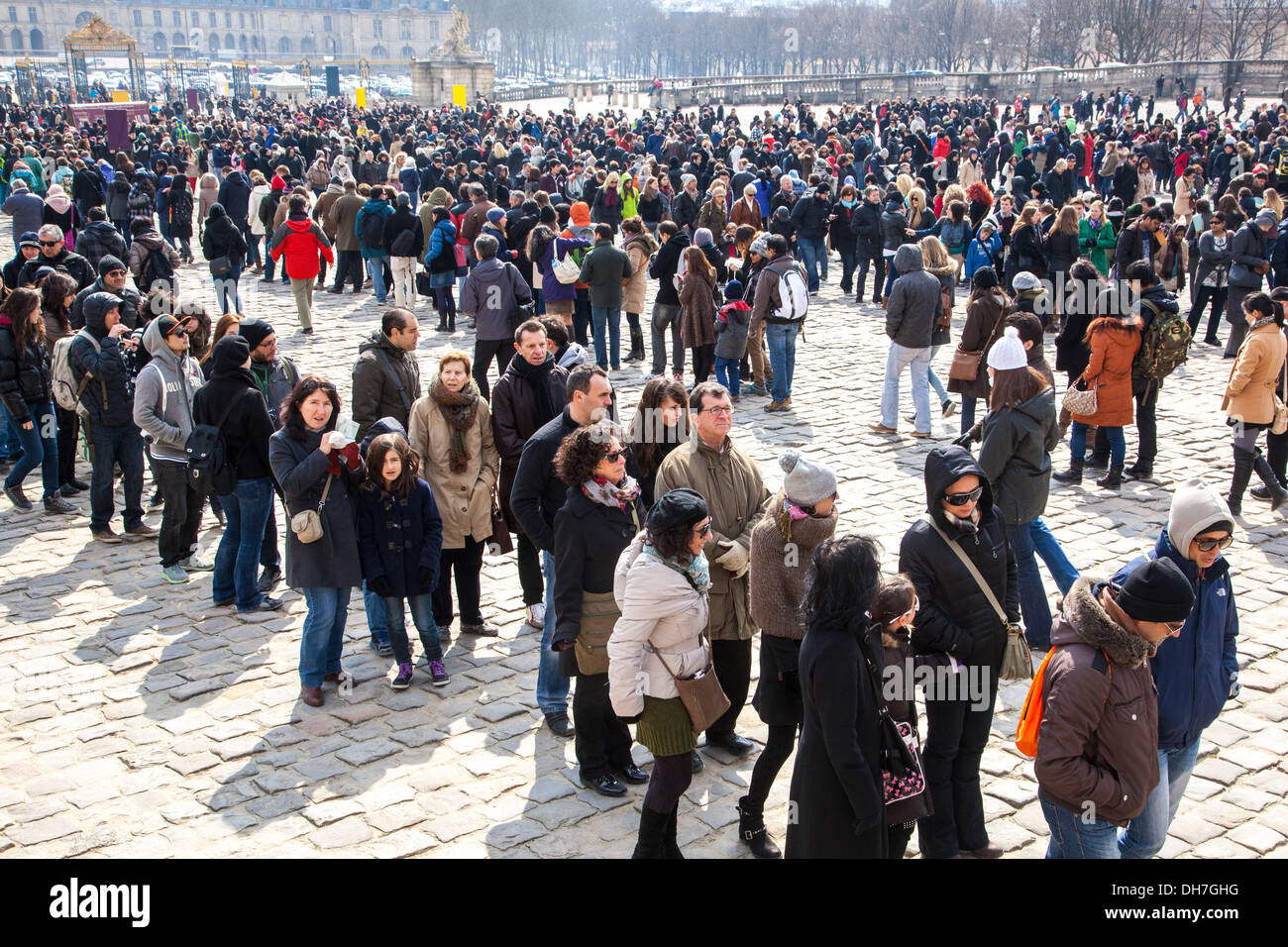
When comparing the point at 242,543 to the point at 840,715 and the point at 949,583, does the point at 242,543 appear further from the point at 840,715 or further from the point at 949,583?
the point at 840,715

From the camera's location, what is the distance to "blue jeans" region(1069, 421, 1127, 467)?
31.2 feet

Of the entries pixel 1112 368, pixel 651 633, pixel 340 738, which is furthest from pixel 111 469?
pixel 1112 368

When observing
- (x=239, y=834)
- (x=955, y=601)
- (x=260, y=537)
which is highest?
(x=955, y=601)

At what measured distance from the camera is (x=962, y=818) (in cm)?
487

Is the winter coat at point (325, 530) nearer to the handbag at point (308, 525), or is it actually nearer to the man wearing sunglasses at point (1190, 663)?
the handbag at point (308, 525)

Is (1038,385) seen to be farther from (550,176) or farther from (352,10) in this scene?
(352,10)

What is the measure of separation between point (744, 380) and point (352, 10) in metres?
146

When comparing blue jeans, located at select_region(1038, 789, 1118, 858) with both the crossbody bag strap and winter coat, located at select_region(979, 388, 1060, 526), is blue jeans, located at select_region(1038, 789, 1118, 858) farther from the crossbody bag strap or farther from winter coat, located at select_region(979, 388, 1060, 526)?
winter coat, located at select_region(979, 388, 1060, 526)

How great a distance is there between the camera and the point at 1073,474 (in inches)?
384

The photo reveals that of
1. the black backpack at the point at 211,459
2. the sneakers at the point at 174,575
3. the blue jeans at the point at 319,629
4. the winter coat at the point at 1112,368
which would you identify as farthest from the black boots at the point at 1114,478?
the sneakers at the point at 174,575

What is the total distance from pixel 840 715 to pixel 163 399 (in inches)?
221

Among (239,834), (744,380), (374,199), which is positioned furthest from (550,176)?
(239,834)

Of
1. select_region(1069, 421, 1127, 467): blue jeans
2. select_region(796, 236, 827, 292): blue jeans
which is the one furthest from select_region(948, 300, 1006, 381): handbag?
select_region(796, 236, 827, 292): blue jeans

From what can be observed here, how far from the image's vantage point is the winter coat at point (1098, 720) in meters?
3.81
